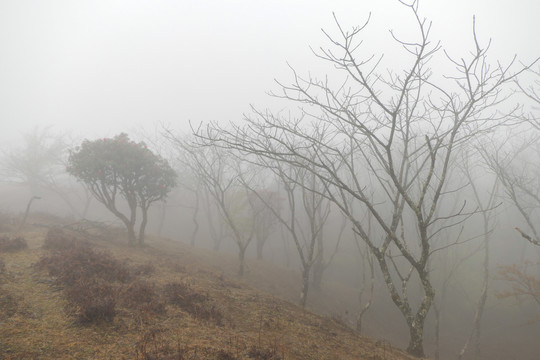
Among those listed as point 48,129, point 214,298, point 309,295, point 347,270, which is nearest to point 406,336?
point 309,295

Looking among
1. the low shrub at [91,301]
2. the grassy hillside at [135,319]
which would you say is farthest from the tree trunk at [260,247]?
the low shrub at [91,301]

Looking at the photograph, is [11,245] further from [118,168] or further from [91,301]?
[91,301]

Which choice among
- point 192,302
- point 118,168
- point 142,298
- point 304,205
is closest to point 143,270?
point 142,298

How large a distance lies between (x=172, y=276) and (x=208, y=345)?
5337 millimetres

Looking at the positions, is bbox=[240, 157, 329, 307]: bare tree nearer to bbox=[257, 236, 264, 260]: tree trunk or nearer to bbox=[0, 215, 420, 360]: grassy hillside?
bbox=[0, 215, 420, 360]: grassy hillside

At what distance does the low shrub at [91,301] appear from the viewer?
4.72 metres

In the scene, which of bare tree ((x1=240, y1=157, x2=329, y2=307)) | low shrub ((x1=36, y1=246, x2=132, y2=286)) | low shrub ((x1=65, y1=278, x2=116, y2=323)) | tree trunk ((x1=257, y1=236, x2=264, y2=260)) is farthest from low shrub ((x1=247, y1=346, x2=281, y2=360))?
tree trunk ((x1=257, y1=236, x2=264, y2=260))

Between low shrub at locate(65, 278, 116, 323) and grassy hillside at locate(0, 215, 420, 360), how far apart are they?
16mm

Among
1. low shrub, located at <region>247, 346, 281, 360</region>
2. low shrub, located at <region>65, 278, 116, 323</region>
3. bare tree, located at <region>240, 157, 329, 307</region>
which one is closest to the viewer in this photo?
low shrub, located at <region>247, 346, 281, 360</region>

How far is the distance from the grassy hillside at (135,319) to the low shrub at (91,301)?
0.05 feet

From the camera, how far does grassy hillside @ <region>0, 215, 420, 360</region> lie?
3.99 metres

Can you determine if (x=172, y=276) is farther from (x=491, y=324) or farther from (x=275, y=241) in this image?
(x=275, y=241)

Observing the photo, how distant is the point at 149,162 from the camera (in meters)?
14.8

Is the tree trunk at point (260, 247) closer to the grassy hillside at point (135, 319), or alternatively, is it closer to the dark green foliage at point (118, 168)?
the dark green foliage at point (118, 168)
